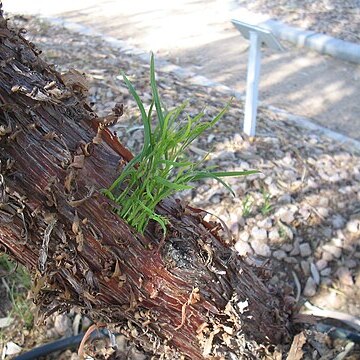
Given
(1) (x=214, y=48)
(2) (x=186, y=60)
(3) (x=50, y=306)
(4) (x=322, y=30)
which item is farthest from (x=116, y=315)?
(4) (x=322, y=30)

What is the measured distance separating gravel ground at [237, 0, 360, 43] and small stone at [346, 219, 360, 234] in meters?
3.61

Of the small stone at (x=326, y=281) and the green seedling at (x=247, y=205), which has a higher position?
the green seedling at (x=247, y=205)

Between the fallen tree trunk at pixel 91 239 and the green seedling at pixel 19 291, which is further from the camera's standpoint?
the green seedling at pixel 19 291

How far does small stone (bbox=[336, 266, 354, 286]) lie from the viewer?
2324 millimetres

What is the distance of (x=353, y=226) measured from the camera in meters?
2.56

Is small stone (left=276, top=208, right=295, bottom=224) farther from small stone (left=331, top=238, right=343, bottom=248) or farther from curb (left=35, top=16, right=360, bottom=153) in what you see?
curb (left=35, top=16, right=360, bottom=153)

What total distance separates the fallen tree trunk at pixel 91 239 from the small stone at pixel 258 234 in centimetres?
106

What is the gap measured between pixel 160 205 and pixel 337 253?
1.46 meters

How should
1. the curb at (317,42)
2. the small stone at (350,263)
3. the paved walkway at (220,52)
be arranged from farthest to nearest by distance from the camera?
the curb at (317,42)
the paved walkway at (220,52)
the small stone at (350,263)

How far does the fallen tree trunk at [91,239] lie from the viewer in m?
1.00

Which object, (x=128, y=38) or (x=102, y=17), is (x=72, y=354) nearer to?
(x=128, y=38)

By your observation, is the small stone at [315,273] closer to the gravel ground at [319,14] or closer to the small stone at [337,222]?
the small stone at [337,222]

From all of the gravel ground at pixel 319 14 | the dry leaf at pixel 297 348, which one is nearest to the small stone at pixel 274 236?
the dry leaf at pixel 297 348

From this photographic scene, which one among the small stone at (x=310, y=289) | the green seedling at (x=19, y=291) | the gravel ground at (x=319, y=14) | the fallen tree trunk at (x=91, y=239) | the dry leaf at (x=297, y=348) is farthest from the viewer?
the gravel ground at (x=319, y=14)
